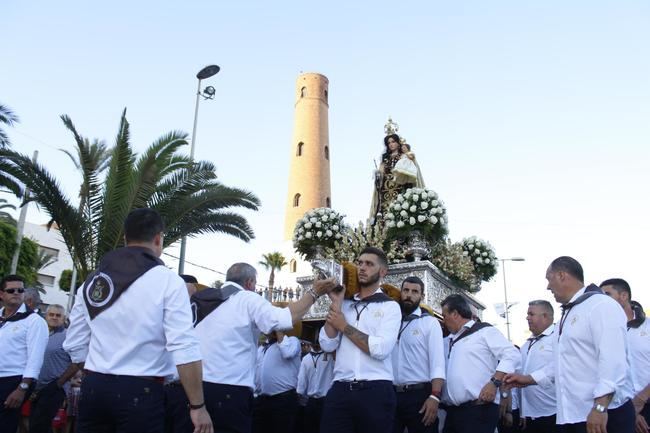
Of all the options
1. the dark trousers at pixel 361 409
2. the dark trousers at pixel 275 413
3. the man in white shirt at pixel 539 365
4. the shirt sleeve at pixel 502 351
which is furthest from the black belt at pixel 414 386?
the dark trousers at pixel 275 413

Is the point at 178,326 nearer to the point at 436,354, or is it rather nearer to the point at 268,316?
the point at 268,316

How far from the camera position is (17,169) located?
14.0 meters

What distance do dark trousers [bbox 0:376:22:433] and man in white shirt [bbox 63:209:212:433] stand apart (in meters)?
3.28

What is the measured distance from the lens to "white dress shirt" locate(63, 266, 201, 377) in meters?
3.67

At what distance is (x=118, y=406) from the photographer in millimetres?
3545

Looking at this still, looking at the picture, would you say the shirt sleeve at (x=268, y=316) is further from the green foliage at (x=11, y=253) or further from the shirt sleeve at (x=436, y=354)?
the green foliage at (x=11, y=253)

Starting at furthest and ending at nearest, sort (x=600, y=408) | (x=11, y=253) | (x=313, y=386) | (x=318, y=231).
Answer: (x=11, y=253), (x=318, y=231), (x=313, y=386), (x=600, y=408)

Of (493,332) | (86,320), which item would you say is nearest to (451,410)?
(493,332)

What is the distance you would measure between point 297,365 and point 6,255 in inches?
950

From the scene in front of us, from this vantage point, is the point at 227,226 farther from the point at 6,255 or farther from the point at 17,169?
the point at 6,255

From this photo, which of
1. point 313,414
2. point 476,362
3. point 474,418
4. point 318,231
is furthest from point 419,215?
point 474,418

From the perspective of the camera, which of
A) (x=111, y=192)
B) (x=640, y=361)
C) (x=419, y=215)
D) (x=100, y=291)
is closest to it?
(x=100, y=291)

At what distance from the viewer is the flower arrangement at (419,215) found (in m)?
9.65

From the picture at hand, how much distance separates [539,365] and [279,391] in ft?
10.4
